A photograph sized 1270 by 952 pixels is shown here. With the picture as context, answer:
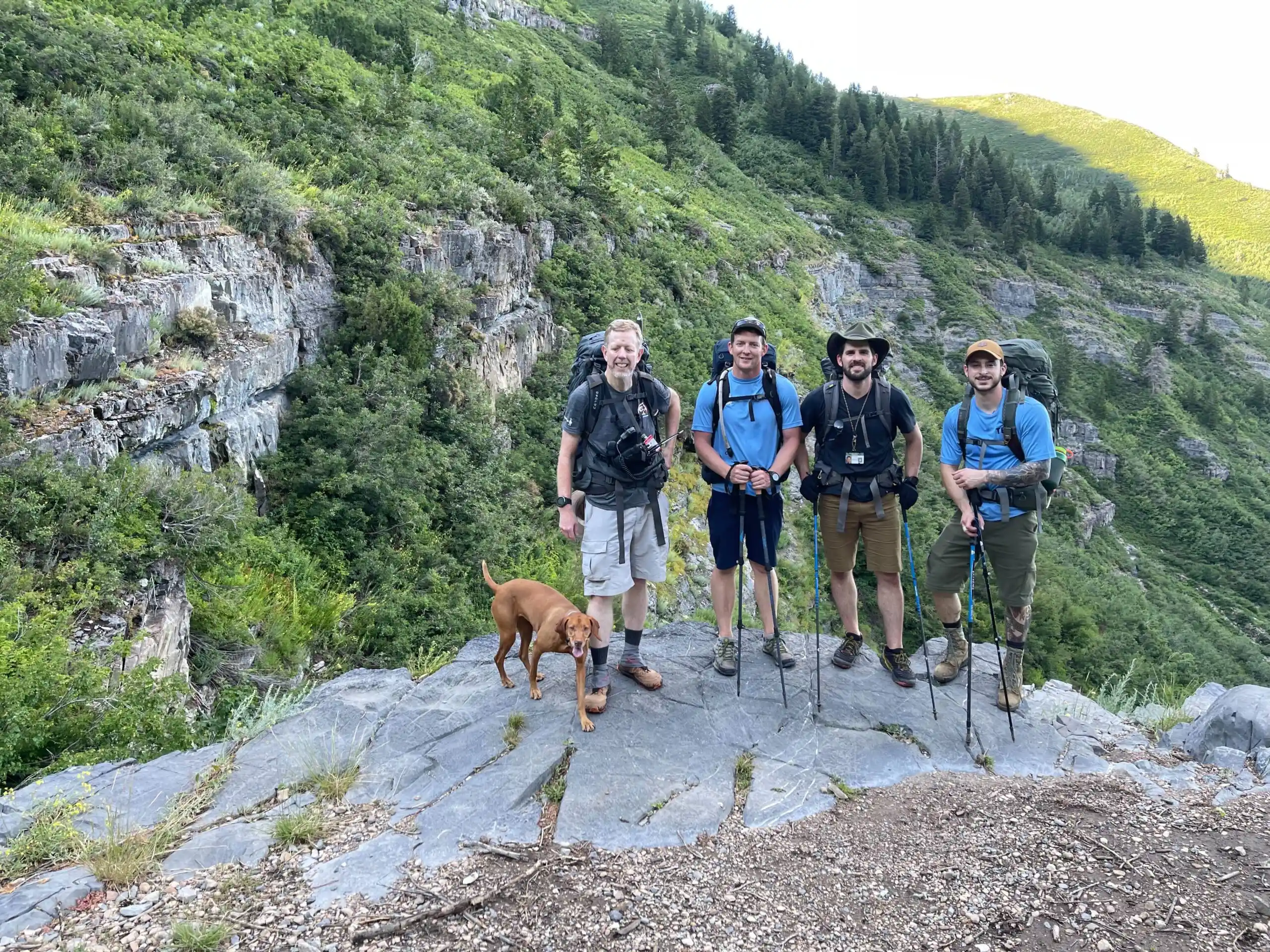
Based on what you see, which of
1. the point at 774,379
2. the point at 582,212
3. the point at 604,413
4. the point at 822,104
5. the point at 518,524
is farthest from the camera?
the point at 822,104

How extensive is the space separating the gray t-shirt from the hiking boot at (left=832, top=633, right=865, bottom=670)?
225 centimetres

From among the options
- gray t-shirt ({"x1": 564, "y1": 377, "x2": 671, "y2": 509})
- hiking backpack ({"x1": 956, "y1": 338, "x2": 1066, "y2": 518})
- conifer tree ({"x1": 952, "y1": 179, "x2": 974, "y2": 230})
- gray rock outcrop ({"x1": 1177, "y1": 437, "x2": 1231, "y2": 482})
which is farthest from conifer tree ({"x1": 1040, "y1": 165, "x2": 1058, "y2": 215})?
gray t-shirt ({"x1": 564, "y1": 377, "x2": 671, "y2": 509})

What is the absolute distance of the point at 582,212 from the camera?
1956cm

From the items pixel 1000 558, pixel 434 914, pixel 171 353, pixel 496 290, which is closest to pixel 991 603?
pixel 1000 558

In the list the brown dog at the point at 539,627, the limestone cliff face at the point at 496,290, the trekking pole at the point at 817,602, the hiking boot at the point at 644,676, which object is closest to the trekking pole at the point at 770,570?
the trekking pole at the point at 817,602

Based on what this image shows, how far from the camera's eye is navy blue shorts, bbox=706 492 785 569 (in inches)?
211

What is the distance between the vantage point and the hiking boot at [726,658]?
5570mm

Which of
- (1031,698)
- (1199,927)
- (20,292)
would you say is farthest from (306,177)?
(1199,927)

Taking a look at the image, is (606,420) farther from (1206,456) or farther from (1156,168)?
(1156,168)

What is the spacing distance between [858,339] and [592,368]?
1904 millimetres

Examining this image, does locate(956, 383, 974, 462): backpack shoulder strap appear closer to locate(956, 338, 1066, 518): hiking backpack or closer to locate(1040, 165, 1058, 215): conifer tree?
locate(956, 338, 1066, 518): hiking backpack

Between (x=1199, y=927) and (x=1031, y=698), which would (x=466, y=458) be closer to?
(x=1031, y=698)

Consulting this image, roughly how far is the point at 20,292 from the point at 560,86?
42.6 meters

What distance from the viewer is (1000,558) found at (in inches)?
211
